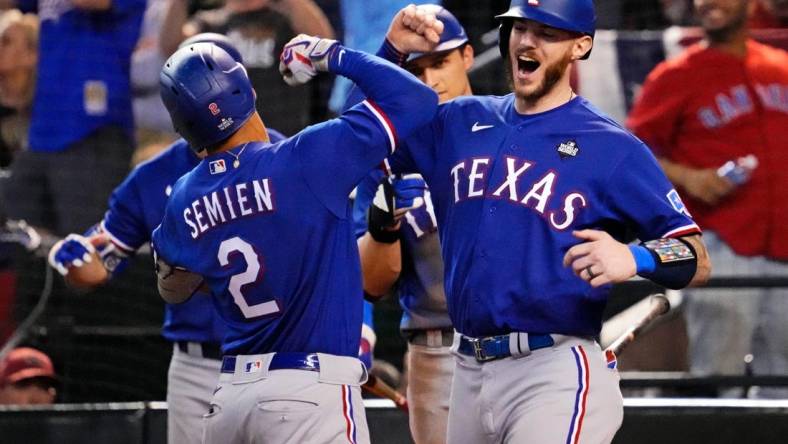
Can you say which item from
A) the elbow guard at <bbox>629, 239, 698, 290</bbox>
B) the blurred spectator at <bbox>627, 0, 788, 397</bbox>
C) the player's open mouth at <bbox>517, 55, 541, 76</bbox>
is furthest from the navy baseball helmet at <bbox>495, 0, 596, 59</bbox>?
the blurred spectator at <bbox>627, 0, 788, 397</bbox>

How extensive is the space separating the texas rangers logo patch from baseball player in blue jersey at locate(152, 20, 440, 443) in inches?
15.9

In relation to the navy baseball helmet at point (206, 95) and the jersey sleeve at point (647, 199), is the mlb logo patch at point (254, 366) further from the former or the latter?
the jersey sleeve at point (647, 199)

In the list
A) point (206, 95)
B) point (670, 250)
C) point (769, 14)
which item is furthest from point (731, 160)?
point (206, 95)

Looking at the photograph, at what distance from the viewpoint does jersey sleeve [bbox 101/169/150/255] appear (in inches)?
217

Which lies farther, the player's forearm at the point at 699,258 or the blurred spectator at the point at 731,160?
the blurred spectator at the point at 731,160

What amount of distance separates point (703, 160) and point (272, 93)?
228 centimetres

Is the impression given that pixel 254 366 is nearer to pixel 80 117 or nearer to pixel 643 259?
pixel 643 259

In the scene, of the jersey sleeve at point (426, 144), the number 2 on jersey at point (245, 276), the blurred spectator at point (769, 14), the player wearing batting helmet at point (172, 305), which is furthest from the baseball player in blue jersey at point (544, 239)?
the blurred spectator at point (769, 14)

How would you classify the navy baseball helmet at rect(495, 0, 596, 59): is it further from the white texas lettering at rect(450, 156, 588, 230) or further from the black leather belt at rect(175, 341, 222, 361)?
the black leather belt at rect(175, 341, 222, 361)

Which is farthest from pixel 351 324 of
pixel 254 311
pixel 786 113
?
pixel 786 113

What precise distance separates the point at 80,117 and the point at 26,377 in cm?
149

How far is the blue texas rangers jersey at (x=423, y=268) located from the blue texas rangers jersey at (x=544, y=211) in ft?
2.76

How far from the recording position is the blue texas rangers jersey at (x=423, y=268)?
204 inches

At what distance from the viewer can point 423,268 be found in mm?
5211
